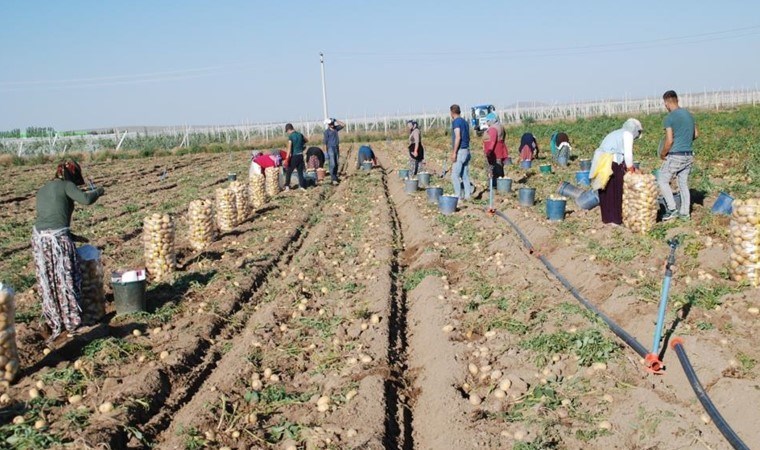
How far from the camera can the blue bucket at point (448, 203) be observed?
39.2 ft

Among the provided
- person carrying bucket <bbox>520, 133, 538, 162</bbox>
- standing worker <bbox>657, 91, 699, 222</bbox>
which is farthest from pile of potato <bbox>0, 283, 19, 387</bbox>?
person carrying bucket <bbox>520, 133, 538, 162</bbox>

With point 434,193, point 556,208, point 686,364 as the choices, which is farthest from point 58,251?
point 434,193

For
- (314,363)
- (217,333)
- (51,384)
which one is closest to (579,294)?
(314,363)

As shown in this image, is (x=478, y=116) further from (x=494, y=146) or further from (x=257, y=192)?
(x=494, y=146)

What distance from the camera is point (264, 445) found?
455 centimetres

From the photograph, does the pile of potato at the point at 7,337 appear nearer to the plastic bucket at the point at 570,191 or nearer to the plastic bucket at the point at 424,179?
the plastic bucket at the point at 570,191

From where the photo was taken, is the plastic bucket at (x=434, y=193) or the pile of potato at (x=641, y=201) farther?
the plastic bucket at (x=434, y=193)

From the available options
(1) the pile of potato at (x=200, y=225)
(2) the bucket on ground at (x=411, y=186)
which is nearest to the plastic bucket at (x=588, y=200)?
(2) the bucket on ground at (x=411, y=186)

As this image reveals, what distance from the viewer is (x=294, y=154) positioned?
16438 mm

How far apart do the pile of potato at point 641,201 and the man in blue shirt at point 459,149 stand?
3.47 m

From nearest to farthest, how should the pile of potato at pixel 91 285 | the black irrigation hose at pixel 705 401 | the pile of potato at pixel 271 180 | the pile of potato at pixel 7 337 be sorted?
the black irrigation hose at pixel 705 401 → the pile of potato at pixel 7 337 → the pile of potato at pixel 91 285 → the pile of potato at pixel 271 180

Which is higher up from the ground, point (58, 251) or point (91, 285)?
point (58, 251)

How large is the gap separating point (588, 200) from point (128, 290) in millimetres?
7535

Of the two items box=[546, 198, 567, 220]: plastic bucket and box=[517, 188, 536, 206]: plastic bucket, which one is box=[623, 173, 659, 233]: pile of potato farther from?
box=[517, 188, 536, 206]: plastic bucket
